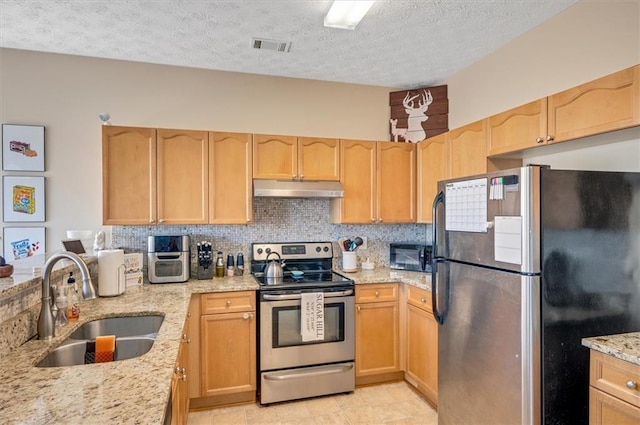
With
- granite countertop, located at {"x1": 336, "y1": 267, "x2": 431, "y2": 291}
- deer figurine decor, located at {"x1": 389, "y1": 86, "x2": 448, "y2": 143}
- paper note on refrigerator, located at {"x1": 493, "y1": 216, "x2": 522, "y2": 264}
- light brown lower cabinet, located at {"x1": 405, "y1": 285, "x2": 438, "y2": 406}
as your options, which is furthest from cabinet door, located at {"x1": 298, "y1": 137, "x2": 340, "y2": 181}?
paper note on refrigerator, located at {"x1": 493, "y1": 216, "x2": 522, "y2": 264}

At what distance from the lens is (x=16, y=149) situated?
2816 mm

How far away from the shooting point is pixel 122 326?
6.56 feet

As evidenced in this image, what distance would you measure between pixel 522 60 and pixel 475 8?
2.15 ft

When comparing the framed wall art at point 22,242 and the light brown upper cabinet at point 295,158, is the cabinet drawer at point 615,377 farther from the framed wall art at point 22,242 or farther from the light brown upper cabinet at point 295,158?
the framed wall art at point 22,242

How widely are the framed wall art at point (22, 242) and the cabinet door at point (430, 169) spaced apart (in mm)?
3143

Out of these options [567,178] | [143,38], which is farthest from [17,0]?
[567,178]

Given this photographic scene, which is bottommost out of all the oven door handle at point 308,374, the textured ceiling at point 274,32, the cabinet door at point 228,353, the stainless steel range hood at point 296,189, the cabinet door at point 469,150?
the oven door handle at point 308,374

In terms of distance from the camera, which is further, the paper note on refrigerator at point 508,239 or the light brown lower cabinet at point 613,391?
the paper note on refrigerator at point 508,239

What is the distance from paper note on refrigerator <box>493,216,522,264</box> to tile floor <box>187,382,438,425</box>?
145cm

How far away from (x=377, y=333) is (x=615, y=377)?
1.74m

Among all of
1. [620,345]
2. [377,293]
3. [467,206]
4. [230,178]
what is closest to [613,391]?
[620,345]

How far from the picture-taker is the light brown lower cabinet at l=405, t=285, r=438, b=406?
105 inches

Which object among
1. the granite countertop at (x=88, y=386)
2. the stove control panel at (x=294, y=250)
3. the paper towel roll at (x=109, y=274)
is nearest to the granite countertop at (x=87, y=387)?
the granite countertop at (x=88, y=386)

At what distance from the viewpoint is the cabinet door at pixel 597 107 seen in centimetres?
168
